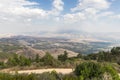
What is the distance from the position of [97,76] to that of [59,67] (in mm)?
10839

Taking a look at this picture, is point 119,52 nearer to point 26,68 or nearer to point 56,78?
point 26,68

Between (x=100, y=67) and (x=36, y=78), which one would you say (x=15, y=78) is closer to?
(x=36, y=78)

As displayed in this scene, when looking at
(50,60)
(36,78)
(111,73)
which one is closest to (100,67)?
(111,73)

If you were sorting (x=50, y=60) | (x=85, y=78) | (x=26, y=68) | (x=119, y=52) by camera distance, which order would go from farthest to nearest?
(x=119, y=52)
(x=50, y=60)
(x=26, y=68)
(x=85, y=78)

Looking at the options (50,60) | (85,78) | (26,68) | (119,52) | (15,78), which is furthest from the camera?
(119,52)

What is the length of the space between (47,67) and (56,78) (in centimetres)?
1097

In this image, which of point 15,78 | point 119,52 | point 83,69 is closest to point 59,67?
point 83,69

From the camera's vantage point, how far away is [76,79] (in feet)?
42.5

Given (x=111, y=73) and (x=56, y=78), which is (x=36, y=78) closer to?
(x=56, y=78)

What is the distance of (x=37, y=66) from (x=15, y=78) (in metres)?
11.5

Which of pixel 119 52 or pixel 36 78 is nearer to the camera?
pixel 36 78

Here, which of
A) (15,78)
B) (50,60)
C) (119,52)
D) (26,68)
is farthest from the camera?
(119,52)

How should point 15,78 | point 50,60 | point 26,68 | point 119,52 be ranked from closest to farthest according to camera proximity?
point 15,78
point 26,68
point 50,60
point 119,52

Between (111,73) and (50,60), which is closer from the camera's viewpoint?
Result: (111,73)
